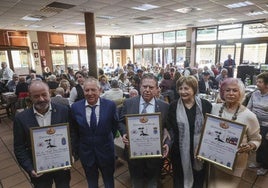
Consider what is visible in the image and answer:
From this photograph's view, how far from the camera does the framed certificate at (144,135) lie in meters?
1.58

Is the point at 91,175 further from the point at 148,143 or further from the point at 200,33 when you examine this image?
the point at 200,33

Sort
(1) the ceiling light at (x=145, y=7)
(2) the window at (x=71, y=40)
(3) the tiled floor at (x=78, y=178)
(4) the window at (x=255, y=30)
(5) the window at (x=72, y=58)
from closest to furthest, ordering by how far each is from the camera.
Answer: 1. (3) the tiled floor at (x=78, y=178)
2. (1) the ceiling light at (x=145, y=7)
3. (4) the window at (x=255, y=30)
4. (2) the window at (x=71, y=40)
5. (5) the window at (x=72, y=58)

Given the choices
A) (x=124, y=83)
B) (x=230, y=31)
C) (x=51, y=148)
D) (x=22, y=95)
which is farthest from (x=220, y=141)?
(x=230, y=31)

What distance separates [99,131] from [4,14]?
6680 millimetres

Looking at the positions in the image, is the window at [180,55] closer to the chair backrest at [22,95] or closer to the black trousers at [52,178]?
the chair backrest at [22,95]

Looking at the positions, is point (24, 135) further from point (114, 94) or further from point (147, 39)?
point (147, 39)

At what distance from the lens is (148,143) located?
63.7 inches

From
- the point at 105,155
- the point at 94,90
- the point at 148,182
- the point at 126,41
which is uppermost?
the point at 126,41

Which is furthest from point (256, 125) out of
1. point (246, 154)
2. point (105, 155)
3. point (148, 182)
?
point (105, 155)

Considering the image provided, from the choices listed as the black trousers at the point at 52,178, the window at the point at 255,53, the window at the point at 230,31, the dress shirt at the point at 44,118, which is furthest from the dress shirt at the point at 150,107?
the window at the point at 230,31

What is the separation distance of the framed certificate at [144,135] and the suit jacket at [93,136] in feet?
0.78

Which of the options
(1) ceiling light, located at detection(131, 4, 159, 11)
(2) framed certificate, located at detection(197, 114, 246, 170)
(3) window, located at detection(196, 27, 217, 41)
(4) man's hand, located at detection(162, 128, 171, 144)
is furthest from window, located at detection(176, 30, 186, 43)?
(2) framed certificate, located at detection(197, 114, 246, 170)

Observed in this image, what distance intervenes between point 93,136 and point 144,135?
0.46 metres

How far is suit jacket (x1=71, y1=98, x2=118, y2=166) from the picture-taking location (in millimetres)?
1658
